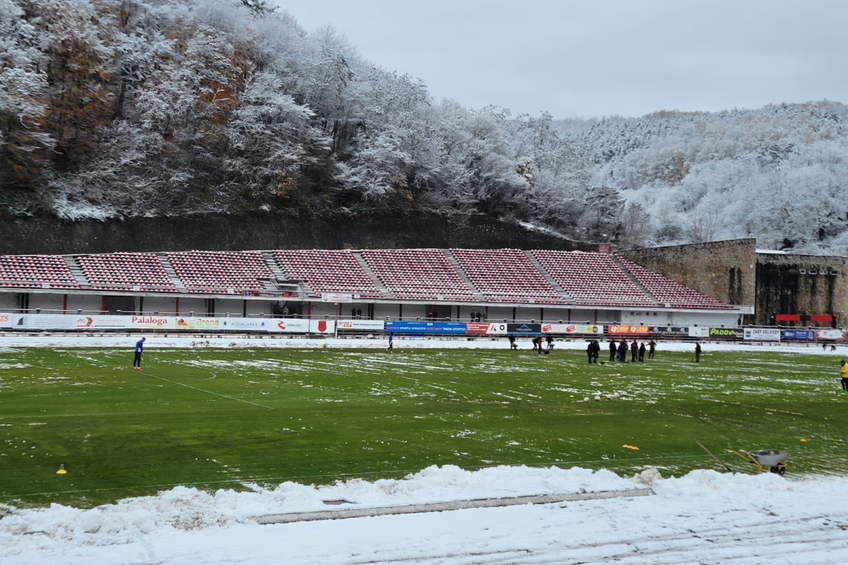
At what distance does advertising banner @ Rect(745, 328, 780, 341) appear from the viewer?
6259cm

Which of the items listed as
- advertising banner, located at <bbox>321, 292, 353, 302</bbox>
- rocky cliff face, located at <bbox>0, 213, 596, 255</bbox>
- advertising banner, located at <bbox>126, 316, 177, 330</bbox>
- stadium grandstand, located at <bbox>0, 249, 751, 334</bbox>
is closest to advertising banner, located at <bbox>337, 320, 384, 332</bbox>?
stadium grandstand, located at <bbox>0, 249, 751, 334</bbox>

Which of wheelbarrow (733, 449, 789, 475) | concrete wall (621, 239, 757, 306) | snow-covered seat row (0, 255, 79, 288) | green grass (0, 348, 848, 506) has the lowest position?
green grass (0, 348, 848, 506)

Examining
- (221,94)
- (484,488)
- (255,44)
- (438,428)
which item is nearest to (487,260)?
(221,94)

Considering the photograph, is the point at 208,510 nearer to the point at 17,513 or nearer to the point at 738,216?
the point at 17,513

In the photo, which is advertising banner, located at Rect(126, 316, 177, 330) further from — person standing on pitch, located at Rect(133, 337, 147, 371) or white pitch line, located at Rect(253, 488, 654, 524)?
white pitch line, located at Rect(253, 488, 654, 524)

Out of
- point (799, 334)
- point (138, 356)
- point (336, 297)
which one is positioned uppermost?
point (336, 297)

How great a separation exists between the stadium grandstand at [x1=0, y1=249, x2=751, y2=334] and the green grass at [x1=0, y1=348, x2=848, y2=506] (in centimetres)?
1798

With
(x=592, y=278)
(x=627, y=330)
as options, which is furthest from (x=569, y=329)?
(x=592, y=278)

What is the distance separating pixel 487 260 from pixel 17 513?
6131cm

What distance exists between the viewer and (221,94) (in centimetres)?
7438

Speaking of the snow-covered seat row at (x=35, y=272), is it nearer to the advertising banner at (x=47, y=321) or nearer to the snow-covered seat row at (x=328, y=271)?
the advertising banner at (x=47, y=321)

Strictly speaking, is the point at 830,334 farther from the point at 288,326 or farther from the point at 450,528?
the point at 450,528

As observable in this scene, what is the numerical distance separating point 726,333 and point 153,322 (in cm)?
4656

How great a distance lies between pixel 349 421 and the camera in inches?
761
